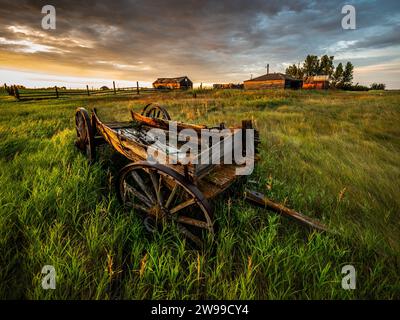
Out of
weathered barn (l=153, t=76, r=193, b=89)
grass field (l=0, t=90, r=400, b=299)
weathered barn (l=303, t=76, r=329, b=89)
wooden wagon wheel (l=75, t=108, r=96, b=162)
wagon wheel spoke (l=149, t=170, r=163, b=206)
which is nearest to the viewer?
grass field (l=0, t=90, r=400, b=299)

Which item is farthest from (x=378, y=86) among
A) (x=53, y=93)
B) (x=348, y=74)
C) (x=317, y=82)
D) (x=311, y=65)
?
(x=53, y=93)

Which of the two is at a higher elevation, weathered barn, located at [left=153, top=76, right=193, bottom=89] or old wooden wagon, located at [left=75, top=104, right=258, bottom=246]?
weathered barn, located at [left=153, top=76, right=193, bottom=89]

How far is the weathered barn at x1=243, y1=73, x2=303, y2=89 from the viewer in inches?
1641

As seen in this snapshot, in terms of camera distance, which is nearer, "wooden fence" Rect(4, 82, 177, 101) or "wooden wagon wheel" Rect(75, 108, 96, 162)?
"wooden wagon wheel" Rect(75, 108, 96, 162)

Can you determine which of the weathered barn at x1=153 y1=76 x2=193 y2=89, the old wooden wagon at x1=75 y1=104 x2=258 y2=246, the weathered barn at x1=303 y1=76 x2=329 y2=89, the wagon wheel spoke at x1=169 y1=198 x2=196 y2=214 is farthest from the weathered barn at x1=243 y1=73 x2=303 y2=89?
the wagon wheel spoke at x1=169 y1=198 x2=196 y2=214

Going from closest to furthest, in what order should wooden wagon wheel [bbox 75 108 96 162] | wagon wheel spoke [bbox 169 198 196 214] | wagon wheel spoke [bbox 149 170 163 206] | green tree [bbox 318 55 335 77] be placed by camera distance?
wagon wheel spoke [bbox 169 198 196 214] < wagon wheel spoke [bbox 149 170 163 206] < wooden wagon wheel [bbox 75 108 96 162] < green tree [bbox 318 55 335 77]

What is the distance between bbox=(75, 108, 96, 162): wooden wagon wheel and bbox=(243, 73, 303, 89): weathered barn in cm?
4401

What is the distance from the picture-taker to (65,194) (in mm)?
2662

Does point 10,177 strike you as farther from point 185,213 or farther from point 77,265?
point 185,213

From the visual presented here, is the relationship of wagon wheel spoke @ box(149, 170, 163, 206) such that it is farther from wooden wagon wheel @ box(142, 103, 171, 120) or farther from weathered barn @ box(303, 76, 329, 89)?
weathered barn @ box(303, 76, 329, 89)

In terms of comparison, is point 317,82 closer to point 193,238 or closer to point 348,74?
point 348,74

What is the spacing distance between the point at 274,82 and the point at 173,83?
24246mm
